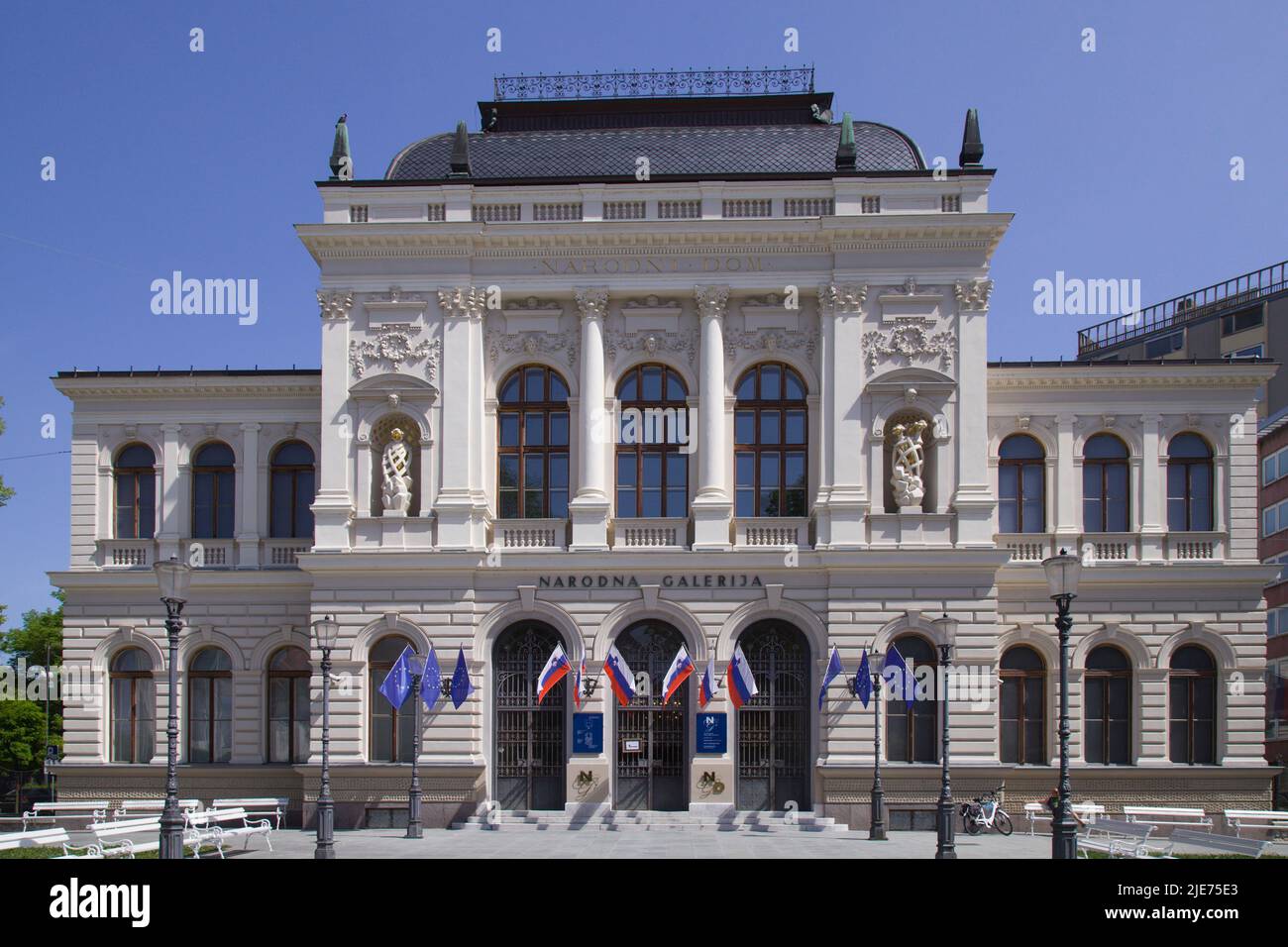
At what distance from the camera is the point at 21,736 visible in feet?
246

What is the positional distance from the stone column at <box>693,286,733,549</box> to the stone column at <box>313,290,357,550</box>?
961 cm

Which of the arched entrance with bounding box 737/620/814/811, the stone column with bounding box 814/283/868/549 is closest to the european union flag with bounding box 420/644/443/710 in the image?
the arched entrance with bounding box 737/620/814/811

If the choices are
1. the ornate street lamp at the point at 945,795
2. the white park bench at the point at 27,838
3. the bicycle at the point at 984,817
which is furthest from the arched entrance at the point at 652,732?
the white park bench at the point at 27,838

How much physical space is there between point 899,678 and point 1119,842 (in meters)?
9.01

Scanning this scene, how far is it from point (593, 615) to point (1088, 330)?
210ft

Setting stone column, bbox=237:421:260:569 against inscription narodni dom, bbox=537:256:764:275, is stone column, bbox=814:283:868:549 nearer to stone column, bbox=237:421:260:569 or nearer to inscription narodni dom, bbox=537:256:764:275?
inscription narodni dom, bbox=537:256:764:275

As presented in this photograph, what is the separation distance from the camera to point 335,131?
138 ft

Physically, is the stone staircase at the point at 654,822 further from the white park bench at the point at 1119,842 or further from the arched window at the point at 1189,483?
the arched window at the point at 1189,483

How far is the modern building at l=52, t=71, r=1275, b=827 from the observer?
39.0 metres

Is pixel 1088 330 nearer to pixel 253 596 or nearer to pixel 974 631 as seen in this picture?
pixel 974 631

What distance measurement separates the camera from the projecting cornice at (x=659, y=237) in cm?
3953

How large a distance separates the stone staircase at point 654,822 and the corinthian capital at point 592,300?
13.5 m
